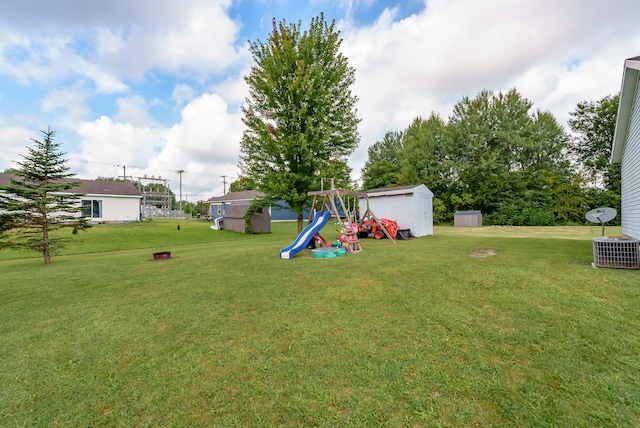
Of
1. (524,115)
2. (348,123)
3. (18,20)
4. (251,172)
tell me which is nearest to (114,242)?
(251,172)

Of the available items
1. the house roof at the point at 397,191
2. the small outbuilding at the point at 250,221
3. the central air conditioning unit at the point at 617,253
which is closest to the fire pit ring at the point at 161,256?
the house roof at the point at 397,191

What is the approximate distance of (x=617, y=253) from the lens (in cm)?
641

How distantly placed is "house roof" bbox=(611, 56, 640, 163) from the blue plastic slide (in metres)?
9.69

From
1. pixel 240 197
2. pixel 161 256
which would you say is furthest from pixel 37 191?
pixel 240 197

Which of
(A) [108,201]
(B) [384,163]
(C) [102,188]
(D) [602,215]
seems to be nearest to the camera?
(D) [602,215]

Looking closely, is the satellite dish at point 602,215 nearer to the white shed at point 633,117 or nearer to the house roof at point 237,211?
the white shed at point 633,117

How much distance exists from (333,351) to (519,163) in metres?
36.9

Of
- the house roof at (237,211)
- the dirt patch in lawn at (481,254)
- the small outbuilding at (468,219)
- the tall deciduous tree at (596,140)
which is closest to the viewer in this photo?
the dirt patch in lawn at (481,254)

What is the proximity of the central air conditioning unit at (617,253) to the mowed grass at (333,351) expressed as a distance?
1.39 feet

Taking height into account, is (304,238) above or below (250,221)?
below

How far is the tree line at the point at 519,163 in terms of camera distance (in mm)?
28312

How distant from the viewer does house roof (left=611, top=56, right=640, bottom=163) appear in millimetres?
7066

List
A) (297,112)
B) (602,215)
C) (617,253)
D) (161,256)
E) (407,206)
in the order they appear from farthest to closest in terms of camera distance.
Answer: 1. (407,206)
2. (297,112)
3. (161,256)
4. (602,215)
5. (617,253)

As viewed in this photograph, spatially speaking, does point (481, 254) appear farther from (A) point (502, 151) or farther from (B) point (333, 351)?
(A) point (502, 151)
